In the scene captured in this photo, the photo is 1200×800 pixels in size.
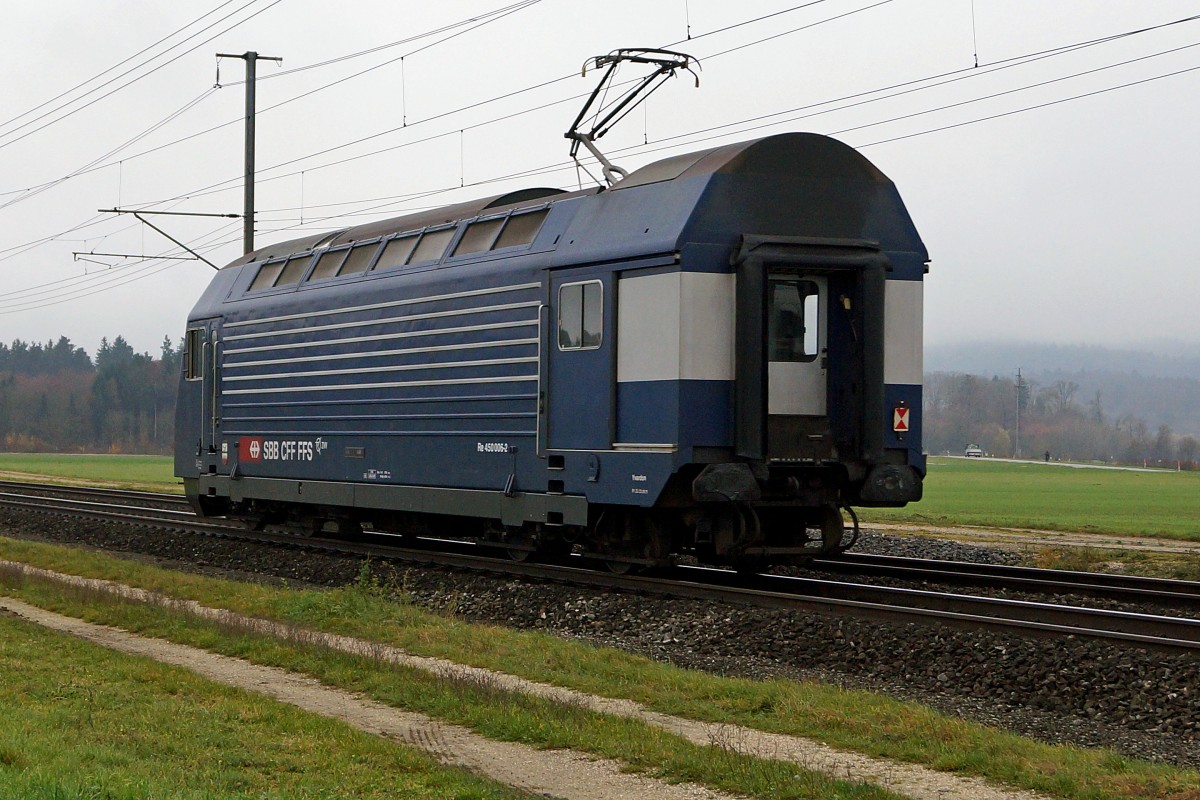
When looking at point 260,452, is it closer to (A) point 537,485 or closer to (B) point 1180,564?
(A) point 537,485

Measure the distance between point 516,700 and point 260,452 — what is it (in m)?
13.5

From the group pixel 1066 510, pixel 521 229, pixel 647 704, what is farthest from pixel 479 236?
pixel 1066 510

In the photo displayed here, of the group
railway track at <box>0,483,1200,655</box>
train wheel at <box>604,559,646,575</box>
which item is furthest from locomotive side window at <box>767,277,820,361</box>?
train wheel at <box>604,559,646,575</box>

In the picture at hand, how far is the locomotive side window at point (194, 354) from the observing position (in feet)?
76.7

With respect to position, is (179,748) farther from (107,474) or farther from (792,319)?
(107,474)

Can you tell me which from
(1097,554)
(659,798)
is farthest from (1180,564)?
(659,798)

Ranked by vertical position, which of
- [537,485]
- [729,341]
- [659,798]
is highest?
[729,341]

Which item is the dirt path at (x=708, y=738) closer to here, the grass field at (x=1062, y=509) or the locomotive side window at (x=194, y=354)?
the locomotive side window at (x=194, y=354)

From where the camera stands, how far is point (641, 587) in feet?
45.8

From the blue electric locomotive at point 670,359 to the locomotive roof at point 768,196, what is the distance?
0.07 ft

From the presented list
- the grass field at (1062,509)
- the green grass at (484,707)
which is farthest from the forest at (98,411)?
the green grass at (484,707)

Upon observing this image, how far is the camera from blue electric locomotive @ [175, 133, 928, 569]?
13.1 m

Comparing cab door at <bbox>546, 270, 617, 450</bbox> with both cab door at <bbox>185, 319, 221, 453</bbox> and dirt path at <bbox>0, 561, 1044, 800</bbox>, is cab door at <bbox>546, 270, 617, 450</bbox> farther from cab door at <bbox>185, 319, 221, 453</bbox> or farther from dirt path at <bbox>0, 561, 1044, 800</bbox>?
cab door at <bbox>185, 319, 221, 453</bbox>

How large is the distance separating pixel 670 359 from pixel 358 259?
7578mm
